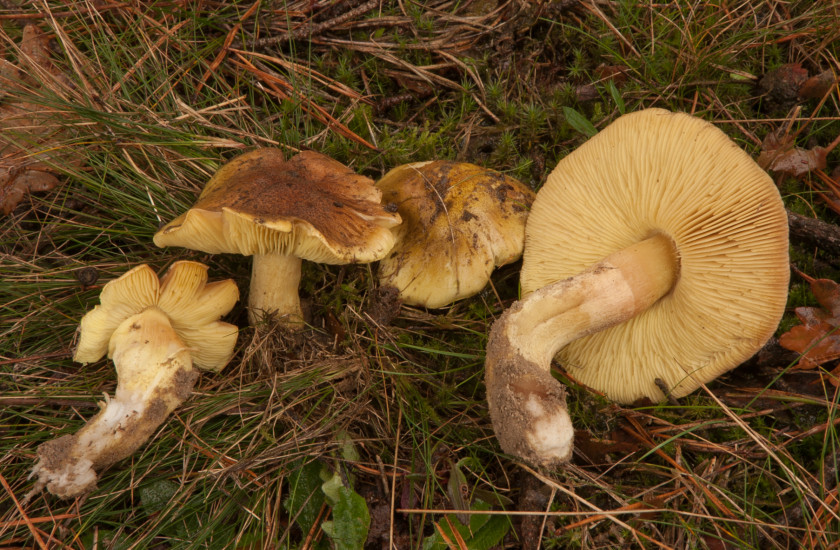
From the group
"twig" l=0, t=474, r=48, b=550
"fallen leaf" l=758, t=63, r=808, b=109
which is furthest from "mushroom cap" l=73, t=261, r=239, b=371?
"fallen leaf" l=758, t=63, r=808, b=109

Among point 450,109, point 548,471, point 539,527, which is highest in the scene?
point 450,109

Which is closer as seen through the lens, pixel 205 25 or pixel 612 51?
pixel 612 51

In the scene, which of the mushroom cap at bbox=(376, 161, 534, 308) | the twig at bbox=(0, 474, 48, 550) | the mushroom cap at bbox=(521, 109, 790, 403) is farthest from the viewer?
the mushroom cap at bbox=(376, 161, 534, 308)

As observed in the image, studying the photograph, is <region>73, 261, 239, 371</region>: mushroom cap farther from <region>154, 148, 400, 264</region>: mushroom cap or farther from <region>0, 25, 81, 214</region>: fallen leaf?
<region>0, 25, 81, 214</region>: fallen leaf

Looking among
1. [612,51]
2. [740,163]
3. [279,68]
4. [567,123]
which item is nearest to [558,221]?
[567,123]

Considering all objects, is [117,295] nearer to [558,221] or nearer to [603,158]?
[558,221]

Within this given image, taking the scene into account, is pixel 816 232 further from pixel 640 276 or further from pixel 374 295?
pixel 374 295

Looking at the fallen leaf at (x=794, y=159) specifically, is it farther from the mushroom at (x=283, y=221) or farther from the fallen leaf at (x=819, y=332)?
the mushroom at (x=283, y=221)
